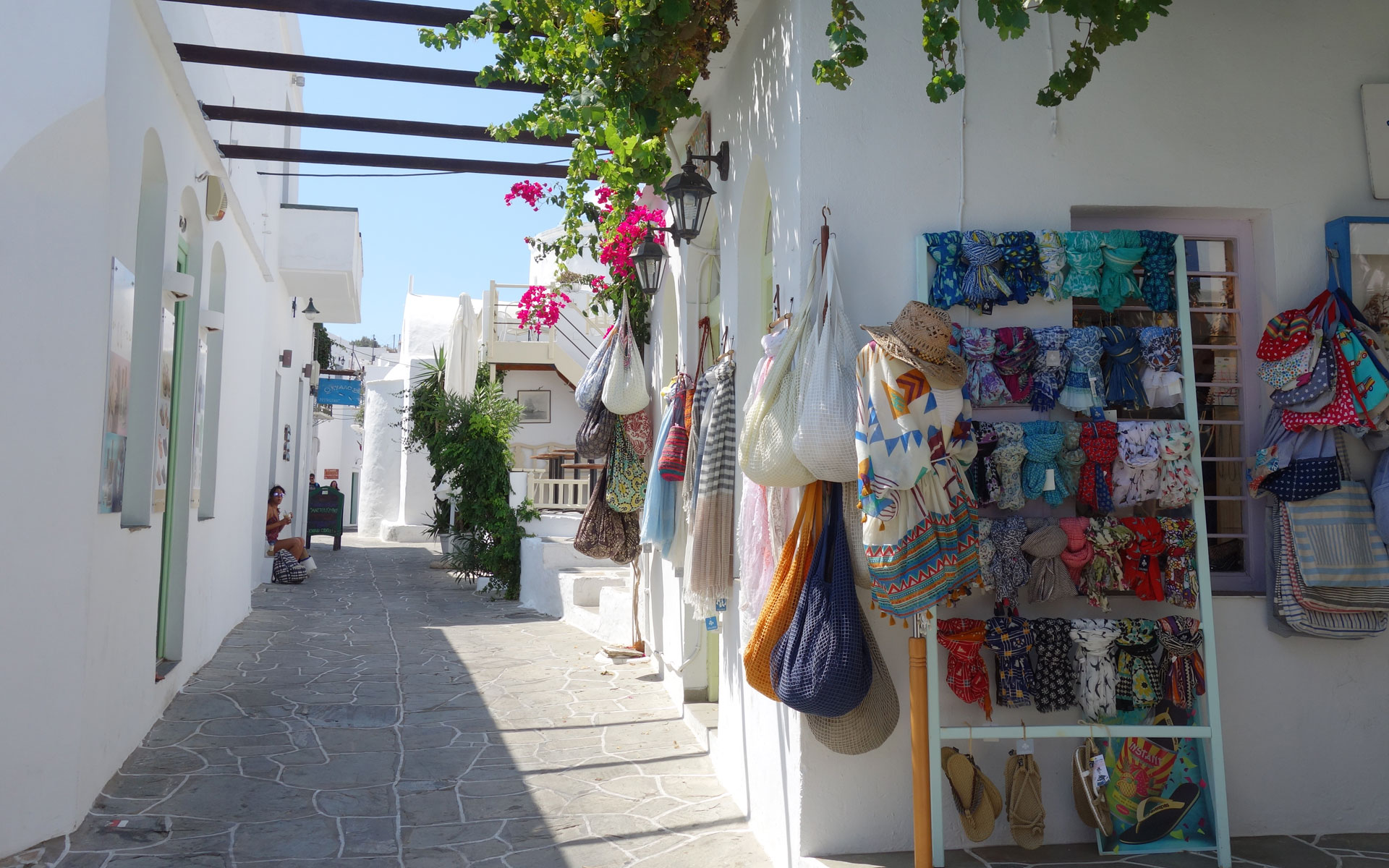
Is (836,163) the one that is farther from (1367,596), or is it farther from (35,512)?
(35,512)

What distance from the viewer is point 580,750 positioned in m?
5.77

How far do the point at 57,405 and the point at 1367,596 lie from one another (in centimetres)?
562

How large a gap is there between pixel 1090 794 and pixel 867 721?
1.03 metres

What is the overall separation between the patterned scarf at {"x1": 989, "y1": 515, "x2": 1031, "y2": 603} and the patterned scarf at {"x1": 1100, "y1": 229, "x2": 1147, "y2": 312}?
1043 millimetres

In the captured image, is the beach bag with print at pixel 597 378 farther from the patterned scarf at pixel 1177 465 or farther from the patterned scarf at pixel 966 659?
the patterned scarf at pixel 1177 465

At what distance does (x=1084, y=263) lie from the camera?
4102 millimetres

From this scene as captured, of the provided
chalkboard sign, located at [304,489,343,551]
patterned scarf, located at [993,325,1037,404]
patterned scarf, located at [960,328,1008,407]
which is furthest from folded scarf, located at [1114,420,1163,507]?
chalkboard sign, located at [304,489,343,551]

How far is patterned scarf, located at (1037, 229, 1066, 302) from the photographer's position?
13.5 feet

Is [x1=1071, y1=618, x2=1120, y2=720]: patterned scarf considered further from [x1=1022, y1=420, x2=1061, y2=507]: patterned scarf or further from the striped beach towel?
the striped beach towel

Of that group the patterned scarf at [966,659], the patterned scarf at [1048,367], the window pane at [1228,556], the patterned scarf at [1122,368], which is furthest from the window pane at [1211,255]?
the patterned scarf at [966,659]

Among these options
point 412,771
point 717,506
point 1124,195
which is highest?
point 1124,195

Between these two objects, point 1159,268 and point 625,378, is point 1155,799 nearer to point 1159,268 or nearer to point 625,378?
point 1159,268

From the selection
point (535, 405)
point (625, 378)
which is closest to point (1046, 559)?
point (625, 378)

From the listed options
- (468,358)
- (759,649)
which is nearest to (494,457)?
(468,358)
